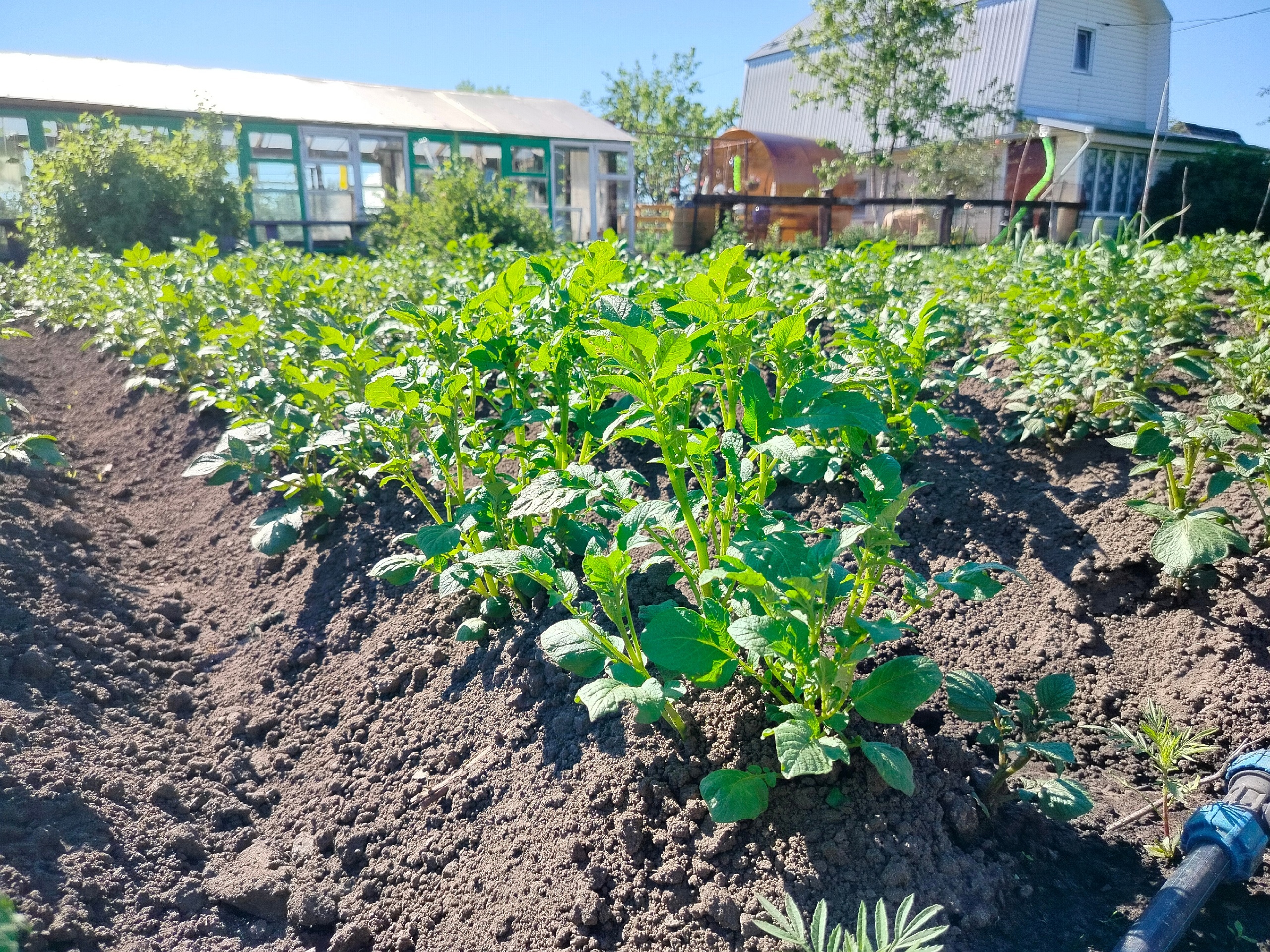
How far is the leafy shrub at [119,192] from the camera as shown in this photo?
13.5 metres

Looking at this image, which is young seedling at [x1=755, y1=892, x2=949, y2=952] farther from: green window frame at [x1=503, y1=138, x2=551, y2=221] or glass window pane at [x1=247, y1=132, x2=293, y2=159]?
green window frame at [x1=503, y1=138, x2=551, y2=221]

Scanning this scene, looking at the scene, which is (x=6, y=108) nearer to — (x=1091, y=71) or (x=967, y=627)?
(x=967, y=627)

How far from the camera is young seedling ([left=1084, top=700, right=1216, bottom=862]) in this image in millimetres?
1671

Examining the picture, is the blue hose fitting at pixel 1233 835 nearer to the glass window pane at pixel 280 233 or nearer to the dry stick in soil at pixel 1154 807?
the dry stick in soil at pixel 1154 807

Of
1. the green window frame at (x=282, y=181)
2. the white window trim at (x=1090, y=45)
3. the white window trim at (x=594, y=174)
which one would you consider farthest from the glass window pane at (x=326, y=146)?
the white window trim at (x=1090, y=45)

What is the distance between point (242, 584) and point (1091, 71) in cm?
2561

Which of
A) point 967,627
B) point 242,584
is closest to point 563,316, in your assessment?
point 967,627

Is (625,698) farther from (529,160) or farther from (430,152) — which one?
(529,160)

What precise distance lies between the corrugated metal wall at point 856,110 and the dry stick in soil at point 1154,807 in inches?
780

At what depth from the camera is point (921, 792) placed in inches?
64.0

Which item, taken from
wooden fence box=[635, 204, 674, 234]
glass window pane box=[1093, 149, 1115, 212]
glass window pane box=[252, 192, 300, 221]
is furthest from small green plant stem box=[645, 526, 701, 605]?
glass window pane box=[1093, 149, 1115, 212]

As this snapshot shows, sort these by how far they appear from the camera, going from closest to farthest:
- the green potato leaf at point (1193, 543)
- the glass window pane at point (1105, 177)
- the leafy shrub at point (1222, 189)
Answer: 1. the green potato leaf at point (1193, 543)
2. the leafy shrub at point (1222, 189)
3. the glass window pane at point (1105, 177)

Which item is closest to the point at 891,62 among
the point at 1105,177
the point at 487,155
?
the point at 1105,177

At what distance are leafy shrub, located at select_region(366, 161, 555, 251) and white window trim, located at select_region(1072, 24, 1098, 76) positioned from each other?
17.2 m
